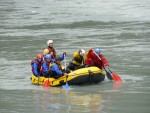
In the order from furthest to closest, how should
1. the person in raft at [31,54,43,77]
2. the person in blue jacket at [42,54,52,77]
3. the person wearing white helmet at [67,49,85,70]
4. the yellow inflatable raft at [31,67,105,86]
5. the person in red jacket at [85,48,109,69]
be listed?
the person wearing white helmet at [67,49,85,70] < the person in red jacket at [85,48,109,69] < the person in raft at [31,54,43,77] < the person in blue jacket at [42,54,52,77] < the yellow inflatable raft at [31,67,105,86]

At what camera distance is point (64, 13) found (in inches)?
1732

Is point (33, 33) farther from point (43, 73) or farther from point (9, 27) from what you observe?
point (43, 73)

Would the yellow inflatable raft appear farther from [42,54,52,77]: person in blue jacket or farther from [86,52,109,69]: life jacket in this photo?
[86,52,109,69]: life jacket

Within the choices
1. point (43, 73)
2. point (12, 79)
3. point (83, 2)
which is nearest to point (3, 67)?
point (12, 79)

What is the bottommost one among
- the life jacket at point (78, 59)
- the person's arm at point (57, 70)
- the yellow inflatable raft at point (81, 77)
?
the yellow inflatable raft at point (81, 77)

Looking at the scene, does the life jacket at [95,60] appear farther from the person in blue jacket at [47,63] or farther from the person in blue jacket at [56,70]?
the person in blue jacket at [47,63]

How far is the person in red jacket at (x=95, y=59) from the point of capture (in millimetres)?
17953

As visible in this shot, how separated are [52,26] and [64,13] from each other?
800 cm

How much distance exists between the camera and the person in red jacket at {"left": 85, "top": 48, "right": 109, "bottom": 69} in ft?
58.9

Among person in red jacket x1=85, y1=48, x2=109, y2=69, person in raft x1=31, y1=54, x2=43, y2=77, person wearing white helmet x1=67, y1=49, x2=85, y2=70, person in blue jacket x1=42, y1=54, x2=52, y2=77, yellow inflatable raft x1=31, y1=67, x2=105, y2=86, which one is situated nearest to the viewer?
yellow inflatable raft x1=31, y1=67, x2=105, y2=86

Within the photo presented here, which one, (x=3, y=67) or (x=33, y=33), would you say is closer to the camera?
(x=3, y=67)

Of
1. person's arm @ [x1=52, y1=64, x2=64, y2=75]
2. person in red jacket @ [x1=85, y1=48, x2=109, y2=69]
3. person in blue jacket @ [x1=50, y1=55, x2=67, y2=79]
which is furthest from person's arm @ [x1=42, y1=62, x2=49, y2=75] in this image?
person in red jacket @ [x1=85, y1=48, x2=109, y2=69]

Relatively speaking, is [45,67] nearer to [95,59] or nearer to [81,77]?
[81,77]

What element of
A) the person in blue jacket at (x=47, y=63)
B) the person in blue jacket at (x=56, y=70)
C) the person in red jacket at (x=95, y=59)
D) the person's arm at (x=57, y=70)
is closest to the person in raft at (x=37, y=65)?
the person in blue jacket at (x=47, y=63)
